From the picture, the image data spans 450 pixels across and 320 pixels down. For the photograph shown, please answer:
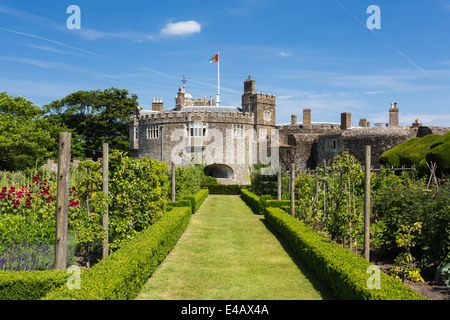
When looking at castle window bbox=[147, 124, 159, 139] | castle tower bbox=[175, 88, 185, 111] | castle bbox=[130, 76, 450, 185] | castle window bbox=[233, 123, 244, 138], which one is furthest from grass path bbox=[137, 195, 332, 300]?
castle tower bbox=[175, 88, 185, 111]

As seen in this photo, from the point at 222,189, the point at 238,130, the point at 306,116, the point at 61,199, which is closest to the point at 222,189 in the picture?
the point at 222,189

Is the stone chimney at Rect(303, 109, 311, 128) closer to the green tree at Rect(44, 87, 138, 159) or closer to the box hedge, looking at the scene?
the box hedge

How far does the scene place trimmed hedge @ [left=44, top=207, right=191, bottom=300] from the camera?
17.1 feet

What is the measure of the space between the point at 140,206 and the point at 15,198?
3.13 m

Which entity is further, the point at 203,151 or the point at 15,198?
the point at 203,151

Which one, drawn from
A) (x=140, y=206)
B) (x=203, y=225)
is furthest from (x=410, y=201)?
(x=203, y=225)

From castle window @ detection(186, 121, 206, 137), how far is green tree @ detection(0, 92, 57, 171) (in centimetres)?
1224

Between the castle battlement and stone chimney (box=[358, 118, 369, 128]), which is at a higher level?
stone chimney (box=[358, 118, 369, 128])

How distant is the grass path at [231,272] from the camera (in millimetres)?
6922

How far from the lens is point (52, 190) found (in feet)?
32.6

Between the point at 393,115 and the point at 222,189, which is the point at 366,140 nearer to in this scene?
the point at 393,115

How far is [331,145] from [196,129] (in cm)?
1259

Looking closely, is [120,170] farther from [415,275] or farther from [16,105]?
[16,105]

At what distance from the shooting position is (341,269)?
21.1ft
